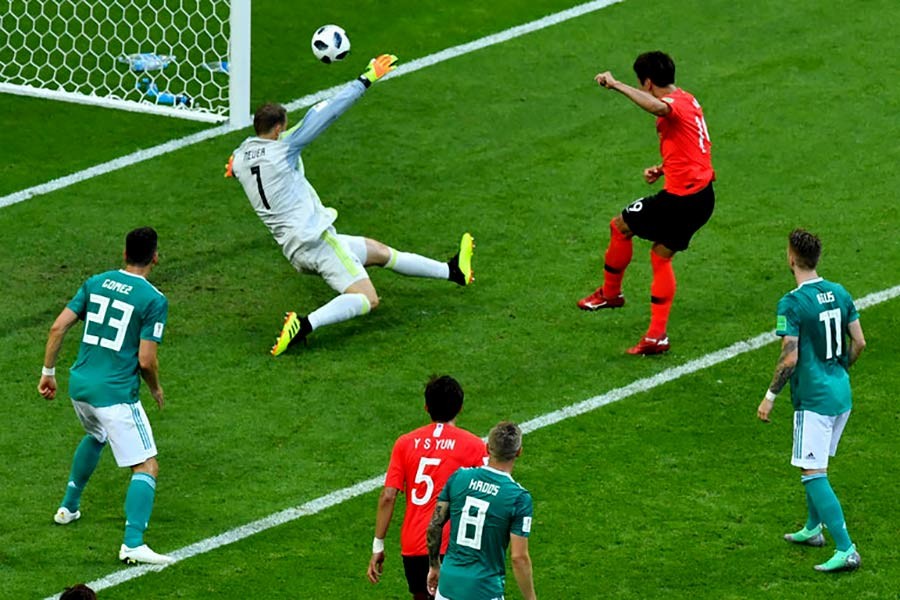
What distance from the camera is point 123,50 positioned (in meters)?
17.9

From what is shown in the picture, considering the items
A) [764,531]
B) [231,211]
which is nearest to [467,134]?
[231,211]

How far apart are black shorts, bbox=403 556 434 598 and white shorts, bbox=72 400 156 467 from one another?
2070 millimetres

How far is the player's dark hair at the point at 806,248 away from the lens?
403 inches

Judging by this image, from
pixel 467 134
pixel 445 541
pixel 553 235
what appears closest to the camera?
pixel 445 541

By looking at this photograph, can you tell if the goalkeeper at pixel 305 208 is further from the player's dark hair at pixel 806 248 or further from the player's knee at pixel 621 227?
the player's dark hair at pixel 806 248

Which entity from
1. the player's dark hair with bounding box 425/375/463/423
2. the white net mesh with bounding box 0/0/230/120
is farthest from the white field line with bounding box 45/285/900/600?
the white net mesh with bounding box 0/0/230/120

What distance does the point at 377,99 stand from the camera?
57.3ft

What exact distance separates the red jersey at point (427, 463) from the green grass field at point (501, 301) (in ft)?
4.53

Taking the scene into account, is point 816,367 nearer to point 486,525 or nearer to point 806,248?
point 806,248

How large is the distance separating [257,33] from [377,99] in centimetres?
174

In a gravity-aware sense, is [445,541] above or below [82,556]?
above

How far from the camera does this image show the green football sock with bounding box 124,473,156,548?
422 inches

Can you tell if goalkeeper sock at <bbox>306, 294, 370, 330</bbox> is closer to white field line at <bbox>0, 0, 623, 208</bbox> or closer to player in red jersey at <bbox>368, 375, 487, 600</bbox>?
white field line at <bbox>0, 0, 623, 208</bbox>

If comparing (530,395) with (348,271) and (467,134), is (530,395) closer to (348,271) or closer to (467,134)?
(348,271)
